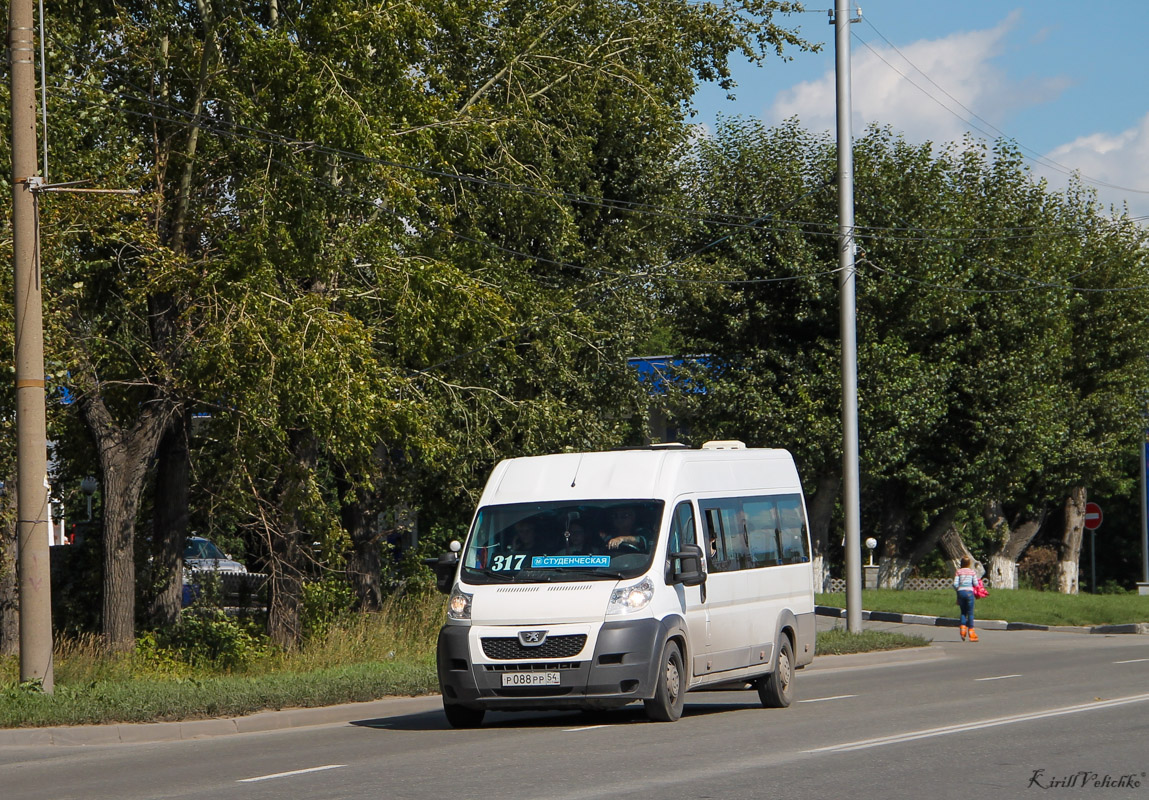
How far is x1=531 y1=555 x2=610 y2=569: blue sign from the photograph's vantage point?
496 inches

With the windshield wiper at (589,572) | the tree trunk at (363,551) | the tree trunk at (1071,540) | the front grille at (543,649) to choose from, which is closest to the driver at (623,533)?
the windshield wiper at (589,572)

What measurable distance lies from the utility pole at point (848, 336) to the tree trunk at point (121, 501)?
11198 mm

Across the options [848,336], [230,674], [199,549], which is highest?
[848,336]

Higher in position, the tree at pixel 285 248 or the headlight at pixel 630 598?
the tree at pixel 285 248

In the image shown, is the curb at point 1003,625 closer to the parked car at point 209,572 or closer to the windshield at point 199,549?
the parked car at point 209,572

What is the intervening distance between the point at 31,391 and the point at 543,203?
37.9 ft

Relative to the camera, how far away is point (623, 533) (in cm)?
1283

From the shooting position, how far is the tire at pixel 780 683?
46.5 ft

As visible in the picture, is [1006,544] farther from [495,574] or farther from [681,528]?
[495,574]

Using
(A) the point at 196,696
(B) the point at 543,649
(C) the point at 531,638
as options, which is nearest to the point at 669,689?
(B) the point at 543,649

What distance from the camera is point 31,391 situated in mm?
14500

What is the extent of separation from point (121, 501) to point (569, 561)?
9.71 metres

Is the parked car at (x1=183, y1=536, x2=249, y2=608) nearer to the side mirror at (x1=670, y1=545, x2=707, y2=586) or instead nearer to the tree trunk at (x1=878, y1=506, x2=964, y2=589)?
the side mirror at (x1=670, y1=545, x2=707, y2=586)

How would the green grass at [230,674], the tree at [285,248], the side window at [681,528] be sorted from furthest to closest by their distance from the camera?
the tree at [285,248], the green grass at [230,674], the side window at [681,528]
